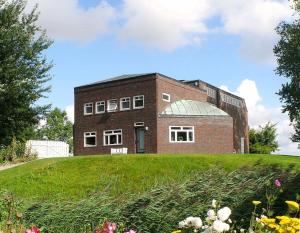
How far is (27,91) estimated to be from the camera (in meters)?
28.5

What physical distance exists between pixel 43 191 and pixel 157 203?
12.1m

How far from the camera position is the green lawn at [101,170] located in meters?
19.7

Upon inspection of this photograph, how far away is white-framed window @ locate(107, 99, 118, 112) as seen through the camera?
4595 cm

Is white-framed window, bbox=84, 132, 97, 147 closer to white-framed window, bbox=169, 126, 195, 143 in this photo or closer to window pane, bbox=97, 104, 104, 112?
window pane, bbox=97, 104, 104, 112

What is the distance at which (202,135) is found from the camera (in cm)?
4369

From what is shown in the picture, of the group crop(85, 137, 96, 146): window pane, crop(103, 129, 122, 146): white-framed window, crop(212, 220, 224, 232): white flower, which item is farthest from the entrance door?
crop(212, 220, 224, 232): white flower

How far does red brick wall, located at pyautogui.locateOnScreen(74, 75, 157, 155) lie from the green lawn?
18.7 m

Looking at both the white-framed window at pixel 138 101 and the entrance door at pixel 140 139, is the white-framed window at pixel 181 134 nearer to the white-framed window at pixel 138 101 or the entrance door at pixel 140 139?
the entrance door at pixel 140 139

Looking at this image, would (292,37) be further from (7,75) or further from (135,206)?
(135,206)

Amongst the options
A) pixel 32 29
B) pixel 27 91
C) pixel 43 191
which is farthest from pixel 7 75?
pixel 43 191

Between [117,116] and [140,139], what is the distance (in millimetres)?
3477

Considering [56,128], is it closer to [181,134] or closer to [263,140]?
[263,140]

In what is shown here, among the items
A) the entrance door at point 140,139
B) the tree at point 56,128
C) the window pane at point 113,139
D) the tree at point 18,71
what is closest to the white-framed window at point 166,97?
the entrance door at point 140,139

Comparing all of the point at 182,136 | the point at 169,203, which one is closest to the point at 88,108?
the point at 182,136
